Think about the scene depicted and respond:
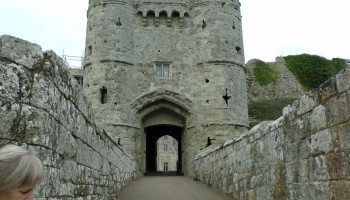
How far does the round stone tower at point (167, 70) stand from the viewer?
61.8 ft

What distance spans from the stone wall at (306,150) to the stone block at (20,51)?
2.77m

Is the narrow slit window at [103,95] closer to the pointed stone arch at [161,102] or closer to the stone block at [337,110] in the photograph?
the pointed stone arch at [161,102]

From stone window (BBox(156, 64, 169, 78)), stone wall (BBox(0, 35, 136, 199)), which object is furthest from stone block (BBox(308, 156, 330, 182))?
stone window (BBox(156, 64, 169, 78))

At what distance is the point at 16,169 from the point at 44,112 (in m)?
1.62

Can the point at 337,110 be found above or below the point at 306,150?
above

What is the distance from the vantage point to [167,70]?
2003 centimetres

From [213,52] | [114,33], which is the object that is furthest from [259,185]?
[114,33]

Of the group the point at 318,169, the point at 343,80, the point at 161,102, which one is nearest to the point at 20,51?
the point at 343,80

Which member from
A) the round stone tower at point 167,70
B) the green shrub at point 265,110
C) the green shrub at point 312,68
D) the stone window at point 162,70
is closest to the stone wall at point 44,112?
the round stone tower at point 167,70

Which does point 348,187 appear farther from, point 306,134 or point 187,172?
point 187,172

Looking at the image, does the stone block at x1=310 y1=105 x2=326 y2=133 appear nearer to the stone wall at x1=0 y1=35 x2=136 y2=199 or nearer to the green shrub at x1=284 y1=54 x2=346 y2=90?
the stone wall at x1=0 y1=35 x2=136 y2=199

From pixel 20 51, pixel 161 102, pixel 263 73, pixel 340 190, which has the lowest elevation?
pixel 340 190

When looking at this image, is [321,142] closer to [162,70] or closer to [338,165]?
[338,165]

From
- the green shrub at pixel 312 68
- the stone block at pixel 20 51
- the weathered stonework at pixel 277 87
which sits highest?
the green shrub at pixel 312 68
